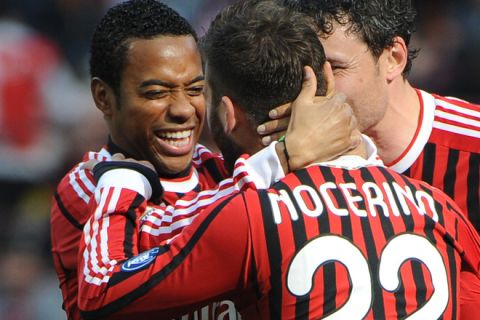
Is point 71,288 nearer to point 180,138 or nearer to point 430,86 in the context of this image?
point 180,138

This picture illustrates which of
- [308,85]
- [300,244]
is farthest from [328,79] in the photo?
[300,244]

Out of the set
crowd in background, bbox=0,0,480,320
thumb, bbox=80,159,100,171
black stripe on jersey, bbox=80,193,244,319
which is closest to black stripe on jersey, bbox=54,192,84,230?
thumb, bbox=80,159,100,171

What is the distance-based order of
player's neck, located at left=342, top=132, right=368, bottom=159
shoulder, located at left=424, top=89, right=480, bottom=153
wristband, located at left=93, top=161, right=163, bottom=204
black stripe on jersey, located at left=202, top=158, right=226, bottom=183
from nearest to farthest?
player's neck, located at left=342, top=132, right=368, bottom=159 < wristband, located at left=93, top=161, right=163, bottom=204 < black stripe on jersey, located at left=202, top=158, right=226, bottom=183 < shoulder, located at left=424, top=89, right=480, bottom=153

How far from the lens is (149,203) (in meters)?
2.98

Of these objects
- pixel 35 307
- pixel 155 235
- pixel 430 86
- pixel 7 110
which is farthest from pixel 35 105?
pixel 155 235

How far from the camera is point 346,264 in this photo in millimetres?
2461

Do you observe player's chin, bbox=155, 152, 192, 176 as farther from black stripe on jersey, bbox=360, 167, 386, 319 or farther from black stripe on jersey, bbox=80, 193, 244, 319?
black stripe on jersey, bbox=360, 167, 386, 319

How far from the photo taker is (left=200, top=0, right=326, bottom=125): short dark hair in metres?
2.54

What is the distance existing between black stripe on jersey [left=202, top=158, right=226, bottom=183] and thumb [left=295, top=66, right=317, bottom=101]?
35.8 inches

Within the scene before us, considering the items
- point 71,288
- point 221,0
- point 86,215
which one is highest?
point 221,0

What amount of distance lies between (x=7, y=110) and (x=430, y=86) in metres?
3.05

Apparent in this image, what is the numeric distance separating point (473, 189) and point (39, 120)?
3940mm

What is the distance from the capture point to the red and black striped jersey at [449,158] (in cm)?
375

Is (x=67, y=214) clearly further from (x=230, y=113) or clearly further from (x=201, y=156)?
(x=230, y=113)
